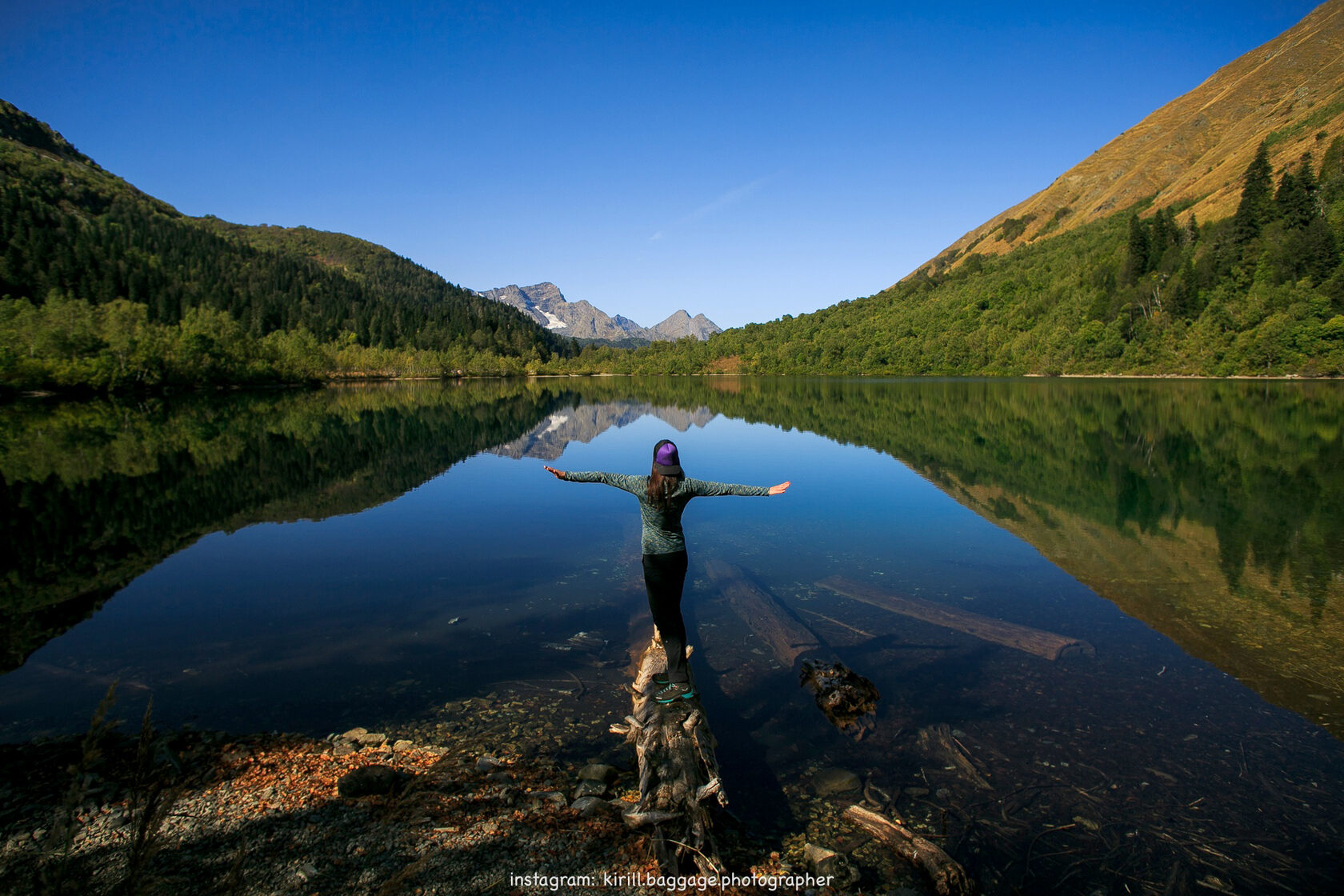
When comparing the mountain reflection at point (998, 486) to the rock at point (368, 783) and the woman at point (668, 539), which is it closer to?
the rock at point (368, 783)

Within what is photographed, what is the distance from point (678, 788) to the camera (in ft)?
17.1

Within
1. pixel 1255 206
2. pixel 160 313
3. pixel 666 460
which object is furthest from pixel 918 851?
pixel 160 313

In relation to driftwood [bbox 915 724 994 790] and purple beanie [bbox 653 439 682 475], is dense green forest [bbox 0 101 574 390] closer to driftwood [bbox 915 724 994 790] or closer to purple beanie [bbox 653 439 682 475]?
purple beanie [bbox 653 439 682 475]

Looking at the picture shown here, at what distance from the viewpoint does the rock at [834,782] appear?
6.21 m

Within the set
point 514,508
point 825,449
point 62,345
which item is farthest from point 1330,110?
point 62,345

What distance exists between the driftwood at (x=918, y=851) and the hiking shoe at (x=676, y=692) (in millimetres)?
1812

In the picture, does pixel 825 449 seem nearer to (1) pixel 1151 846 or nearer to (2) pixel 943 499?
(2) pixel 943 499

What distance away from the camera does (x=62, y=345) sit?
61812 mm

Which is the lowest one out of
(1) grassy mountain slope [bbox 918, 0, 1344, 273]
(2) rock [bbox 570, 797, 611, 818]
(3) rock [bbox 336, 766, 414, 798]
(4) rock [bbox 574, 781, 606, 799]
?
(4) rock [bbox 574, 781, 606, 799]

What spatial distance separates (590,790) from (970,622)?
736 cm

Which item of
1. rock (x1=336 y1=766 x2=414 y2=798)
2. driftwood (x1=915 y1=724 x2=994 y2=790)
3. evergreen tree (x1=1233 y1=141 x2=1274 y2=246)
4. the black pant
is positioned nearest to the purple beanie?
the black pant

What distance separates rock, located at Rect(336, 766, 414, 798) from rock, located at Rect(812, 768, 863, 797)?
13.1ft

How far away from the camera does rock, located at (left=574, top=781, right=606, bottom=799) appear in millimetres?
5785

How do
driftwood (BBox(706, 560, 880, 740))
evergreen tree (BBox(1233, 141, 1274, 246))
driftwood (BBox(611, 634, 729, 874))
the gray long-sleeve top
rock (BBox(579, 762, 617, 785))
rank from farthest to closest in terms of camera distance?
1. evergreen tree (BBox(1233, 141, 1274, 246))
2. driftwood (BBox(706, 560, 880, 740))
3. the gray long-sleeve top
4. rock (BBox(579, 762, 617, 785))
5. driftwood (BBox(611, 634, 729, 874))
